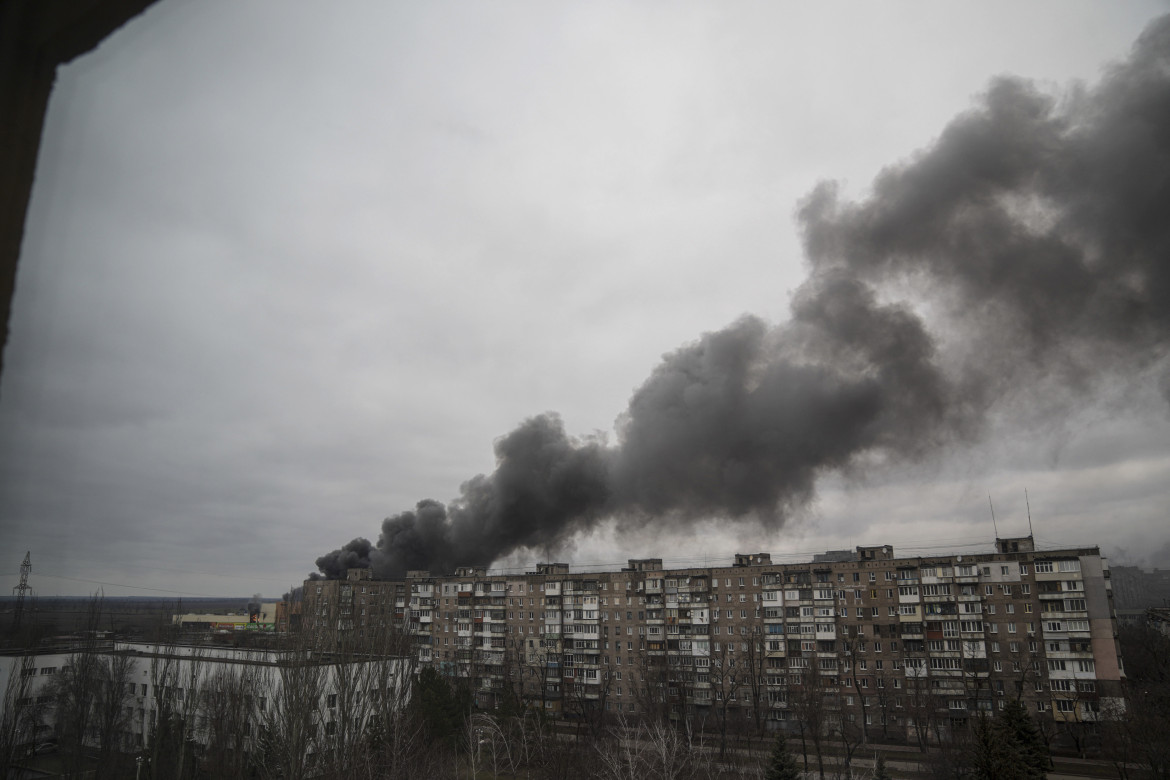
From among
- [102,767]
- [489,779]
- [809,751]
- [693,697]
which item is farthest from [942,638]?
[102,767]

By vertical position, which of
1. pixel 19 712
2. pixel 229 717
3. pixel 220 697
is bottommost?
pixel 229 717

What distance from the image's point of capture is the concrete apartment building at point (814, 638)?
114 ft

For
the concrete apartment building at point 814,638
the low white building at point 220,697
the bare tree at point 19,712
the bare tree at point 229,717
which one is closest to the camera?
the bare tree at point 19,712

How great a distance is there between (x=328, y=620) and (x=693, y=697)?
26.6m

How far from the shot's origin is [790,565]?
41.7m

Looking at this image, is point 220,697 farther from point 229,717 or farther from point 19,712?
point 19,712

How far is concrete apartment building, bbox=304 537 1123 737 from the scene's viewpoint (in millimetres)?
34719

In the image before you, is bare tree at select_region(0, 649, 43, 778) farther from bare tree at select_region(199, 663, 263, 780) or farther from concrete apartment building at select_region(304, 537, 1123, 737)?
concrete apartment building at select_region(304, 537, 1123, 737)

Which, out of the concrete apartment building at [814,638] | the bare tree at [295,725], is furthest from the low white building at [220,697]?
the concrete apartment building at [814,638]

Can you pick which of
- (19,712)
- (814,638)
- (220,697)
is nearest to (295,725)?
(220,697)

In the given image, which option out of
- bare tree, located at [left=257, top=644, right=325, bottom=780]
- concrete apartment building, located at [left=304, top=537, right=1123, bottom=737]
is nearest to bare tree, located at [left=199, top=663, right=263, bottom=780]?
bare tree, located at [left=257, top=644, right=325, bottom=780]

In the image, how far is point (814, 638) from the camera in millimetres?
39875

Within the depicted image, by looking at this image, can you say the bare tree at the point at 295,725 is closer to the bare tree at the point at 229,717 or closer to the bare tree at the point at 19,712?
the bare tree at the point at 229,717

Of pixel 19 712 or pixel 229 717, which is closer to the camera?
pixel 19 712
